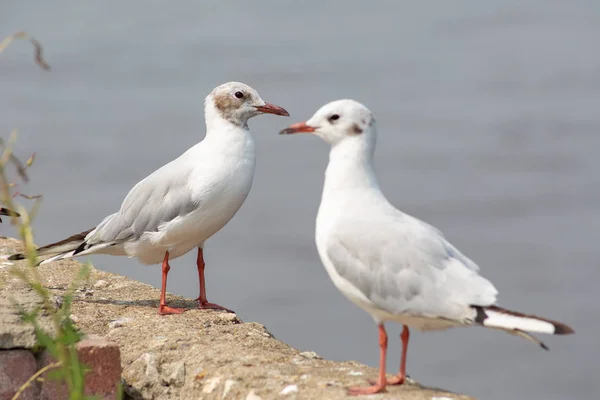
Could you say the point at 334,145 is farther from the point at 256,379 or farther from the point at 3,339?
the point at 3,339

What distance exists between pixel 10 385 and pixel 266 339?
1.71m

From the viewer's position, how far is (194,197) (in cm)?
646

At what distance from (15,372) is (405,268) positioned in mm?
1995

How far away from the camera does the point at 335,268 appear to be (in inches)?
179

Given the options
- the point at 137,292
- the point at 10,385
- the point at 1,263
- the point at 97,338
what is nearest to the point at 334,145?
the point at 97,338

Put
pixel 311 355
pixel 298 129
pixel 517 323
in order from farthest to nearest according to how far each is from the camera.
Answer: pixel 311 355, pixel 298 129, pixel 517 323

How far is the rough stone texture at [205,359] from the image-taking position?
473 centimetres

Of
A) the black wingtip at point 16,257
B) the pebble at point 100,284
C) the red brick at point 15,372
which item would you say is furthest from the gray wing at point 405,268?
the black wingtip at point 16,257

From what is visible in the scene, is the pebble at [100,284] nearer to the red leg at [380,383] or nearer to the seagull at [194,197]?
the seagull at [194,197]

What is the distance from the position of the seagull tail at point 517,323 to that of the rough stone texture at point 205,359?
511mm

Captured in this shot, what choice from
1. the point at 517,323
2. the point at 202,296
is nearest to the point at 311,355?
the point at 202,296

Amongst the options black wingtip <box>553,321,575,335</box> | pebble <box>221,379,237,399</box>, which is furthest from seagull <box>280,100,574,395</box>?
pebble <box>221,379,237,399</box>

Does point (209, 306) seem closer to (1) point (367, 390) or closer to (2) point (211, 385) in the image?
(2) point (211, 385)

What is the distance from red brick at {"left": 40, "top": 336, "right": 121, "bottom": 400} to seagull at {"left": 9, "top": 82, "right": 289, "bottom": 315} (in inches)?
61.5
